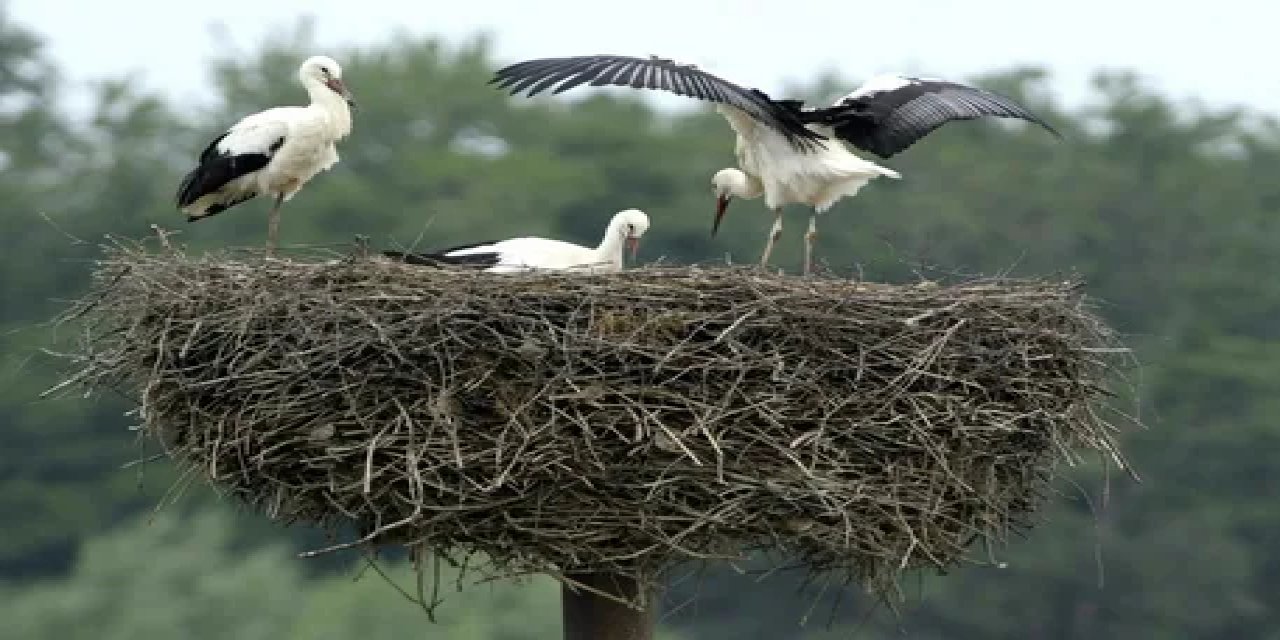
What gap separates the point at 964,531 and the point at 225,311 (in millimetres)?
2310

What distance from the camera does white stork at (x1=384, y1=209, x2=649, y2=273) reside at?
27.8 ft

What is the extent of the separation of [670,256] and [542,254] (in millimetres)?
17431

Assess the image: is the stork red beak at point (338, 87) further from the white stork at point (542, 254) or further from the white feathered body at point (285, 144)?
the white stork at point (542, 254)

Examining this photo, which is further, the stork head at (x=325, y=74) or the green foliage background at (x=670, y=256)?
the green foliage background at (x=670, y=256)

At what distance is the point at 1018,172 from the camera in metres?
34.9

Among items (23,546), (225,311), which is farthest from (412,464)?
(23,546)

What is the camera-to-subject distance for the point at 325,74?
9586 mm

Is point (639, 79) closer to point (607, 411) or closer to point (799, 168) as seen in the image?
point (799, 168)

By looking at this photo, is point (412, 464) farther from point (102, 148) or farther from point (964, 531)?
point (102, 148)

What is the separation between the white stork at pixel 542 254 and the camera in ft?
27.8

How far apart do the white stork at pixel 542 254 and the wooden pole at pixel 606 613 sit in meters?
1.13

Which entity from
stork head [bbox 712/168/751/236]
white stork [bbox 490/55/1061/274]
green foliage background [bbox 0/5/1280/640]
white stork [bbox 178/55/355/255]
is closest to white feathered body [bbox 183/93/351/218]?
white stork [bbox 178/55/355/255]

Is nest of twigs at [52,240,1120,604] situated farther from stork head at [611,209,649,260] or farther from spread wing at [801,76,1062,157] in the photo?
spread wing at [801,76,1062,157]

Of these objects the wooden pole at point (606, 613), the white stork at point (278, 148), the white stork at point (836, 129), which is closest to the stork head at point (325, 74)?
the white stork at point (278, 148)
